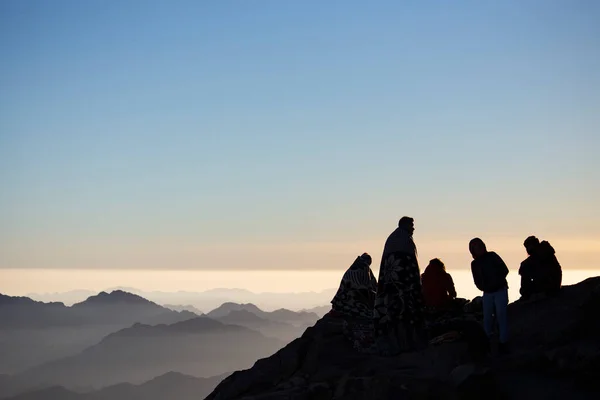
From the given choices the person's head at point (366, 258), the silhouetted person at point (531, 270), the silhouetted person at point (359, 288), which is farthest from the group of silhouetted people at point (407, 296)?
the silhouetted person at point (531, 270)

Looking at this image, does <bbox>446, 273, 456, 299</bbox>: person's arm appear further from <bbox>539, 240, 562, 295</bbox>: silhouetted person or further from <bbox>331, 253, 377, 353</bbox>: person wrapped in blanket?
<bbox>539, 240, 562, 295</bbox>: silhouetted person

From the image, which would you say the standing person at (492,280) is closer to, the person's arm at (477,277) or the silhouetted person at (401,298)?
the person's arm at (477,277)

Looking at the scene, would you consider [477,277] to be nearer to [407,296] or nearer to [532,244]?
[407,296]

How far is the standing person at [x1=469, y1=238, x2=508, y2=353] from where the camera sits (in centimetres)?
1532

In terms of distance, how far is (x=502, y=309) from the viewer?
50.6 ft

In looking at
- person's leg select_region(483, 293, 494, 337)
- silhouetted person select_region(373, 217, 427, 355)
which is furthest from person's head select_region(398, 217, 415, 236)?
person's leg select_region(483, 293, 494, 337)

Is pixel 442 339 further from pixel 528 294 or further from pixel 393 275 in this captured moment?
pixel 528 294

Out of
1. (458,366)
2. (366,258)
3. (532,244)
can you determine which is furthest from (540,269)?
(458,366)

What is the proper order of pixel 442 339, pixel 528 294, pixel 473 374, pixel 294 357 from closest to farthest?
pixel 473 374 < pixel 442 339 < pixel 294 357 < pixel 528 294

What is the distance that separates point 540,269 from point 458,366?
809cm

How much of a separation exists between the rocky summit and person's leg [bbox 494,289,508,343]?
0.43m

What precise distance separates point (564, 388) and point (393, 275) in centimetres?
445

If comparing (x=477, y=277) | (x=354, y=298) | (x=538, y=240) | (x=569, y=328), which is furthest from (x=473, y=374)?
(x=538, y=240)

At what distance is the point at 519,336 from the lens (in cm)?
1767
